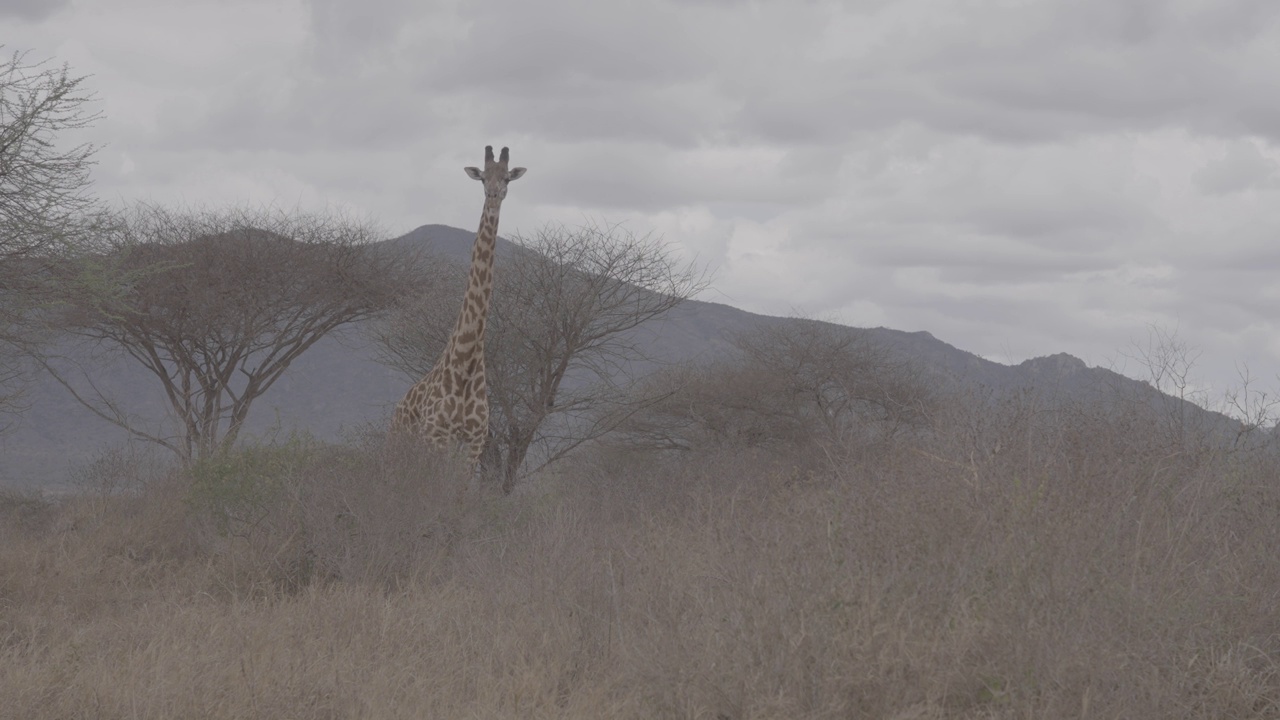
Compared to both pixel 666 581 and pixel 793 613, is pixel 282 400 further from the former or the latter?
pixel 793 613

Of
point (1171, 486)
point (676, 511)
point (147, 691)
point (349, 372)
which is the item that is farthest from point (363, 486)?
point (349, 372)

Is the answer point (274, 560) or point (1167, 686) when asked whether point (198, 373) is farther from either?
point (1167, 686)

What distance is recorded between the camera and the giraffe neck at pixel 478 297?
1119 cm

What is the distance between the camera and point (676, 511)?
10094 millimetres

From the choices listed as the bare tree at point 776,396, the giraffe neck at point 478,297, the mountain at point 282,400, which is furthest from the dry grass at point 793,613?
the mountain at point 282,400

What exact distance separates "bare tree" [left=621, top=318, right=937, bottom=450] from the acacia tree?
4954mm

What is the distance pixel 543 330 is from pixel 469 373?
14.1 feet

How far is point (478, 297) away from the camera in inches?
448

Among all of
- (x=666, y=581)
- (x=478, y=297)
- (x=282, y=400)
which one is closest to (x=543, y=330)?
(x=478, y=297)

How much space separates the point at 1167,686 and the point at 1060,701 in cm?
49

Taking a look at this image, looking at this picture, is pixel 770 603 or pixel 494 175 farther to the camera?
pixel 494 175

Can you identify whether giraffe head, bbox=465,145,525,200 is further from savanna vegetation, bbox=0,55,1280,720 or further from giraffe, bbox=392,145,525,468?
savanna vegetation, bbox=0,55,1280,720

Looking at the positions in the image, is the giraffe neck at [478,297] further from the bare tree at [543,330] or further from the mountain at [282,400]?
the mountain at [282,400]

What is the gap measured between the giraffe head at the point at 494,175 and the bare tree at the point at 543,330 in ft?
14.2
